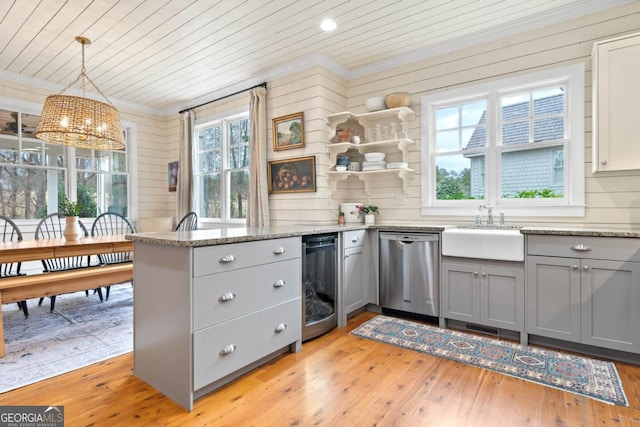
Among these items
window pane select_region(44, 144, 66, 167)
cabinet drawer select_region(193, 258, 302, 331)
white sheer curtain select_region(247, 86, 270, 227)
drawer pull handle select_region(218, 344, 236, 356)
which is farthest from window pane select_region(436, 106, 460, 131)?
window pane select_region(44, 144, 66, 167)

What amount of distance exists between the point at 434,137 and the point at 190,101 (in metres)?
3.80

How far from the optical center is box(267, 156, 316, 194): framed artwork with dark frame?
3.82 meters

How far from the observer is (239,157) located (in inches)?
189

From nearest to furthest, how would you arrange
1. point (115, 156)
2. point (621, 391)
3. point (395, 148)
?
point (621, 391) < point (395, 148) < point (115, 156)

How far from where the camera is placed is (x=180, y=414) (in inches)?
70.5

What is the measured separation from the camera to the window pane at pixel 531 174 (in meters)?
3.06

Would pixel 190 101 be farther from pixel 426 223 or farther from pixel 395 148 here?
pixel 426 223

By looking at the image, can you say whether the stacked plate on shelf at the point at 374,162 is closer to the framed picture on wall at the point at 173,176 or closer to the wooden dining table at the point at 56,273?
the wooden dining table at the point at 56,273

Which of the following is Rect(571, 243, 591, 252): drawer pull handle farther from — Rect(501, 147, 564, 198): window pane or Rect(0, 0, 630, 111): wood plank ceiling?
Rect(0, 0, 630, 111): wood plank ceiling

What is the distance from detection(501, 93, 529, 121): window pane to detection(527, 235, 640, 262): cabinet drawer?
1318 mm

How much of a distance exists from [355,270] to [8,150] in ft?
15.2

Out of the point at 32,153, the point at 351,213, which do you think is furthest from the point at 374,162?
the point at 32,153

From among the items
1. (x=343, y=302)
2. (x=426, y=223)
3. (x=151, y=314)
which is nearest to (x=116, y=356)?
(x=151, y=314)

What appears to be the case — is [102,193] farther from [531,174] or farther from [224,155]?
[531,174]
